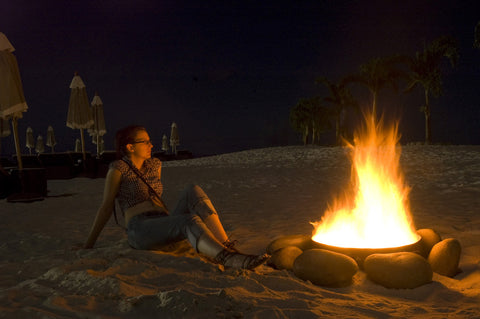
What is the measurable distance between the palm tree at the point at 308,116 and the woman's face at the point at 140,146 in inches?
1501

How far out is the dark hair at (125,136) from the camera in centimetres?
424

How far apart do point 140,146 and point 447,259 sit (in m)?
3.52

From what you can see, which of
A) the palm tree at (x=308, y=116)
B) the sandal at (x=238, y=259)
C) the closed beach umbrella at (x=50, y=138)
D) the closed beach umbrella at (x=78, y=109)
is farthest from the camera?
the palm tree at (x=308, y=116)

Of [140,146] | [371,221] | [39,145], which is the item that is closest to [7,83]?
[140,146]

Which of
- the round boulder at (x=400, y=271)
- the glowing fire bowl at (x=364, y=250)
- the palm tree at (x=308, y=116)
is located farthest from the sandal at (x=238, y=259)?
the palm tree at (x=308, y=116)

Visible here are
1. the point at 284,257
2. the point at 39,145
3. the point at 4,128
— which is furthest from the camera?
the point at 39,145

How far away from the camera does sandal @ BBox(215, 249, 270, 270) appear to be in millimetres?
3381

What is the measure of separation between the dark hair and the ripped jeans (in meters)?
0.81

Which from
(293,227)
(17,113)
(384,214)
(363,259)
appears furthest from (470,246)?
(17,113)

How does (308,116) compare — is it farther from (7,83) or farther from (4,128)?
(7,83)

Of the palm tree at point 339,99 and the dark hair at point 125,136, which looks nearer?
the dark hair at point 125,136

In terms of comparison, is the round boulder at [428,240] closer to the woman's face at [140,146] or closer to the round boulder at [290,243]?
the round boulder at [290,243]

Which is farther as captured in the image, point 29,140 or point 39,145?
point 39,145

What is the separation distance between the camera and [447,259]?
3.73 m
